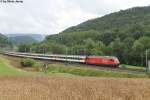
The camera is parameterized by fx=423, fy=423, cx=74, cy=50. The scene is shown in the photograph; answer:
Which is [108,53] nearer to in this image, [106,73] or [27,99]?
[106,73]

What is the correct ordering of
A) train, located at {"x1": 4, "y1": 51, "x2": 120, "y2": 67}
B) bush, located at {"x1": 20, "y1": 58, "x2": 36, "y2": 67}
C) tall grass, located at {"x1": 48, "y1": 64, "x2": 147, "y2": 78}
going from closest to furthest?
tall grass, located at {"x1": 48, "y1": 64, "x2": 147, "y2": 78} < train, located at {"x1": 4, "y1": 51, "x2": 120, "y2": 67} < bush, located at {"x1": 20, "y1": 58, "x2": 36, "y2": 67}

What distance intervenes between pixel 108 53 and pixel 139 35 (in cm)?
2054

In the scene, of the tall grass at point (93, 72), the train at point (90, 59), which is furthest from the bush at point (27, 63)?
the train at point (90, 59)

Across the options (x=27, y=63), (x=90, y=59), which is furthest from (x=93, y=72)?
(x=27, y=63)

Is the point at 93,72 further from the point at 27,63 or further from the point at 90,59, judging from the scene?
the point at 27,63

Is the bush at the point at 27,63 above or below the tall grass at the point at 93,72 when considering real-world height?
above

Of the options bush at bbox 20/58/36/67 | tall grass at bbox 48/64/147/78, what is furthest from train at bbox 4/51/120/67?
bush at bbox 20/58/36/67

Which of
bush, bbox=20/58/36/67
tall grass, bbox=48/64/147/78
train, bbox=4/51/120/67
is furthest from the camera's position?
bush, bbox=20/58/36/67

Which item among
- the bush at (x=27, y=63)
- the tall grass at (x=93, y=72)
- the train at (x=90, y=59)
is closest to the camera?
the tall grass at (x=93, y=72)

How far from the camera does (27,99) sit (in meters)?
17.2

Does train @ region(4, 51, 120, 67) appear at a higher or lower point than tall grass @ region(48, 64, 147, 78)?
higher

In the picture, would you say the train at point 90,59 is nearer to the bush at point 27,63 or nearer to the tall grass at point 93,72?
the tall grass at point 93,72

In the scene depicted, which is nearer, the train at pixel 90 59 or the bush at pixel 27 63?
the train at pixel 90 59

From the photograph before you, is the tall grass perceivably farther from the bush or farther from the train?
the train
